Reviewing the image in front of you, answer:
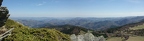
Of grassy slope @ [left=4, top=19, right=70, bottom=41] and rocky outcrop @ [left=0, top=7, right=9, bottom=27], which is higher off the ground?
rocky outcrop @ [left=0, top=7, right=9, bottom=27]

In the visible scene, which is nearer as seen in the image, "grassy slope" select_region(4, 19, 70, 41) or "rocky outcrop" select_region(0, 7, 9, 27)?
"rocky outcrop" select_region(0, 7, 9, 27)

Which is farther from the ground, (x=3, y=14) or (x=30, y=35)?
(x=3, y=14)

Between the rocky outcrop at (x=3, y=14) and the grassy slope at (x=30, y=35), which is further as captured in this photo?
the grassy slope at (x=30, y=35)

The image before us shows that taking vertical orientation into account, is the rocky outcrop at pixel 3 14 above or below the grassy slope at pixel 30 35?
above

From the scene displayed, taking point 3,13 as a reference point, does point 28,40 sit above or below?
below

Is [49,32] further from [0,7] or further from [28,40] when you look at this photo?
[0,7]

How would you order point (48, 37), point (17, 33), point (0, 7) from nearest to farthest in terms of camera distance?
point (0, 7) < point (17, 33) < point (48, 37)

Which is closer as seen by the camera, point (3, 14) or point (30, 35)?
point (3, 14)

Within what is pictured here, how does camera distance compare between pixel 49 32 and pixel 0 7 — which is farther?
pixel 49 32

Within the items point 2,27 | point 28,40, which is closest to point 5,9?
point 2,27

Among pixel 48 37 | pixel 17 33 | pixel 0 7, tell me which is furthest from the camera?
Answer: pixel 48 37

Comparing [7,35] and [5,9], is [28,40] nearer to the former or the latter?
[7,35]
